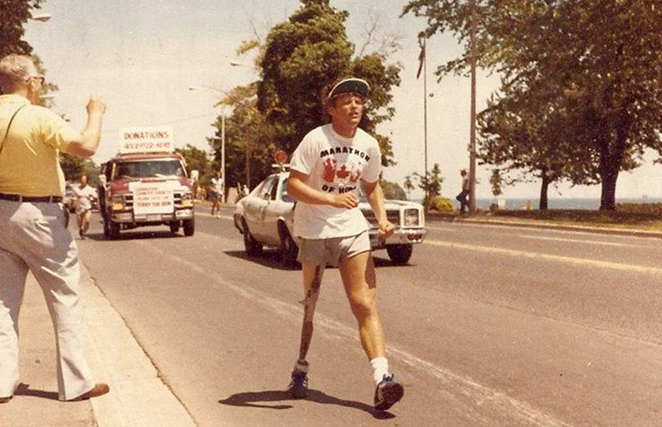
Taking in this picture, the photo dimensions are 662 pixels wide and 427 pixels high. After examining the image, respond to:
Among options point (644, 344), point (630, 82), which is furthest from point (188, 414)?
point (630, 82)

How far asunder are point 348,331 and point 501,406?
3105mm

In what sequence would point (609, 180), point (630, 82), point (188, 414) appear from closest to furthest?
point (188, 414) → point (630, 82) → point (609, 180)

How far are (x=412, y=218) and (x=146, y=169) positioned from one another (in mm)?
11422

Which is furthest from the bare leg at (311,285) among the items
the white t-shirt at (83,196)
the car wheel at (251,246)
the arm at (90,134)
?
the white t-shirt at (83,196)

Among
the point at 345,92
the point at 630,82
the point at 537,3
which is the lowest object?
the point at 345,92

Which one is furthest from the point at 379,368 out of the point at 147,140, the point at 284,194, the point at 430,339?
the point at 147,140

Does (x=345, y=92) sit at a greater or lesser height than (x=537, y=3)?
lesser

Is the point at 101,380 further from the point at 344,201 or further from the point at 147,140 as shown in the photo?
the point at 147,140

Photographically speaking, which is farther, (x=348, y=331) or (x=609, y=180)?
(x=609, y=180)

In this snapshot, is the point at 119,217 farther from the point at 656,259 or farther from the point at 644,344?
the point at 644,344

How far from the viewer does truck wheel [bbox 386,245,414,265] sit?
631 inches

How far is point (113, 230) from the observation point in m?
24.9

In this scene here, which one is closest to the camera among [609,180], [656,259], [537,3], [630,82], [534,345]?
Answer: [534,345]

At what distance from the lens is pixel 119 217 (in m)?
24.2
